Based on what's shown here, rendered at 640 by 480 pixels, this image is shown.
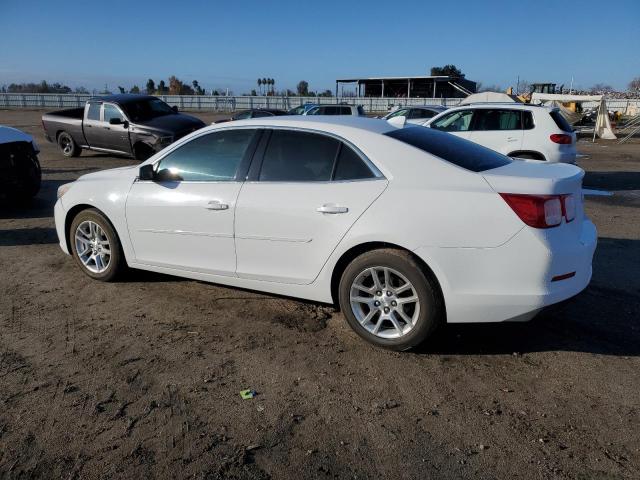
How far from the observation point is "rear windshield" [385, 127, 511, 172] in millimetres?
3895

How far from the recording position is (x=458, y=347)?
3.96 m

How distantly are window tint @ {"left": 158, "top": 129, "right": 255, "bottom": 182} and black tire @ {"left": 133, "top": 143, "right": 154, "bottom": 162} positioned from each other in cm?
973

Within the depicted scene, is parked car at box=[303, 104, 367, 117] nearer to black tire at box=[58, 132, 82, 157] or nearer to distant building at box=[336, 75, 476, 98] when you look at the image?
black tire at box=[58, 132, 82, 157]

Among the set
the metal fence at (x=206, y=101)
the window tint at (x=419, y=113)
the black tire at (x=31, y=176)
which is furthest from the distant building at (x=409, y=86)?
the black tire at (x=31, y=176)

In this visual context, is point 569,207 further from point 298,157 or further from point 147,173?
point 147,173

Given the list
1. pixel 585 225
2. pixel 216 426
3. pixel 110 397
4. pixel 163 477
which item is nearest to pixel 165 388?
pixel 110 397

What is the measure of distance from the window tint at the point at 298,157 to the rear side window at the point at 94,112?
12.1m

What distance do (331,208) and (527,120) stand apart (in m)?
8.07

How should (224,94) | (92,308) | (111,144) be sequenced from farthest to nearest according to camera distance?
1. (224,94)
2. (111,144)
3. (92,308)

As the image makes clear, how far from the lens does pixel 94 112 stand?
14906 millimetres

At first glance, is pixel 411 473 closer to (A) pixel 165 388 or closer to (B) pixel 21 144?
(A) pixel 165 388

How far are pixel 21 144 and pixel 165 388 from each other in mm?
6735

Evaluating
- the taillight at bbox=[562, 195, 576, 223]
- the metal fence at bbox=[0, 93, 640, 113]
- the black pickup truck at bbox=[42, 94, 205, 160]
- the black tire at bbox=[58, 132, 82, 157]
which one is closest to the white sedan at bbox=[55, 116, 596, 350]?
the taillight at bbox=[562, 195, 576, 223]

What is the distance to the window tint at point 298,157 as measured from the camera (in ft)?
13.5
